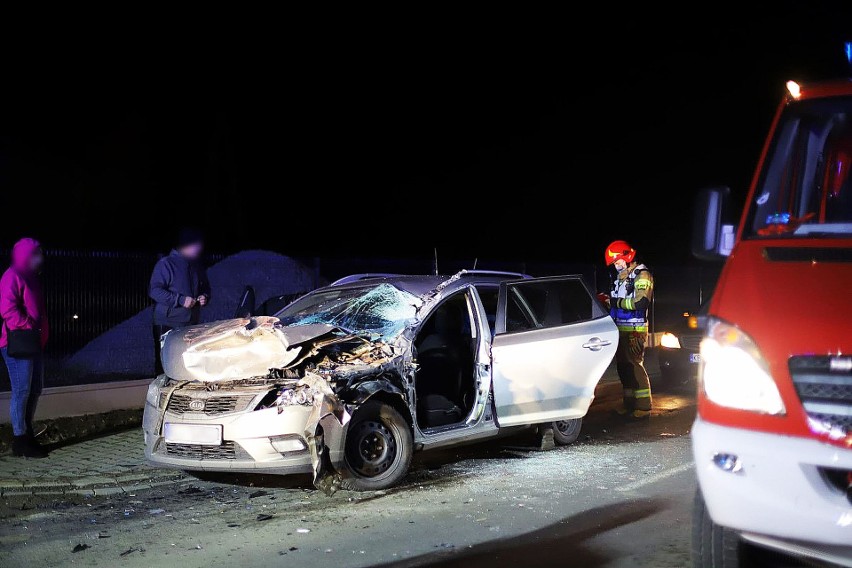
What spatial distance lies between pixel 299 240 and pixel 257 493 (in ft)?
119

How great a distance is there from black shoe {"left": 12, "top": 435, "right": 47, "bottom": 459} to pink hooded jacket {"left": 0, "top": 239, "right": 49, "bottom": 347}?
0.88m

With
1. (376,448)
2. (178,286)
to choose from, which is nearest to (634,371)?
(376,448)

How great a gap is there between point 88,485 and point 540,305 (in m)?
4.48

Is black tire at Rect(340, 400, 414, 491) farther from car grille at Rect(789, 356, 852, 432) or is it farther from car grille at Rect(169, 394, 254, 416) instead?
car grille at Rect(789, 356, 852, 432)

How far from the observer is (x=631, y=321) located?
1036cm

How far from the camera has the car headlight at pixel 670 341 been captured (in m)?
11.2

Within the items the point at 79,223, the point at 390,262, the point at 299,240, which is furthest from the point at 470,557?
the point at 299,240

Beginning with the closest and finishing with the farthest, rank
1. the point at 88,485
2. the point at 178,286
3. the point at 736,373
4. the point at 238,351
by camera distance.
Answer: the point at 736,373 < the point at 238,351 < the point at 88,485 < the point at 178,286

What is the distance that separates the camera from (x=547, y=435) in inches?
329

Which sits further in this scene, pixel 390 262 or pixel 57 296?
pixel 390 262

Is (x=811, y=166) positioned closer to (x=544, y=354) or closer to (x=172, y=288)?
(x=544, y=354)

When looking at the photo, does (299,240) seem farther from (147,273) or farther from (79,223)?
(147,273)

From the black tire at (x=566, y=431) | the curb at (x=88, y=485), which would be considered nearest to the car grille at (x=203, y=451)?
the curb at (x=88, y=485)

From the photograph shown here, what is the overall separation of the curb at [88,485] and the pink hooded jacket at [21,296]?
5.13 feet
